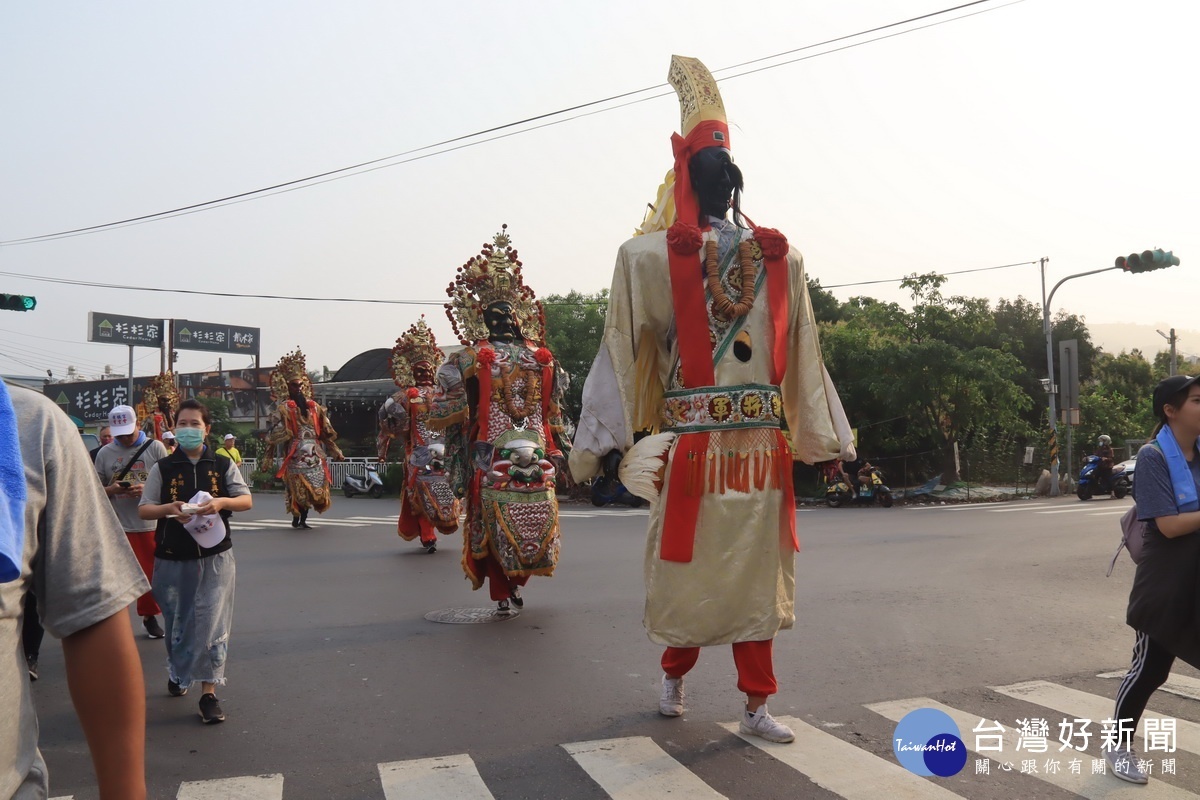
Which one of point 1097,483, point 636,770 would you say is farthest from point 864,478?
point 636,770

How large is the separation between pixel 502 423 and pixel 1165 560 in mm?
4935

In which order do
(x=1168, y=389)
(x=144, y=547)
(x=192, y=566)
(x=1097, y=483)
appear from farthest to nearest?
(x=1097, y=483)
(x=144, y=547)
(x=192, y=566)
(x=1168, y=389)

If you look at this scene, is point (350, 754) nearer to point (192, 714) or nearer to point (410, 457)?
point (192, 714)

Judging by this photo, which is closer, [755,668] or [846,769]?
[846,769]

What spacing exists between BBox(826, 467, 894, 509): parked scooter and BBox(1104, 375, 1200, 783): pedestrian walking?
57.1ft

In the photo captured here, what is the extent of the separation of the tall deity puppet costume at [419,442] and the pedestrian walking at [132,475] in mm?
3963

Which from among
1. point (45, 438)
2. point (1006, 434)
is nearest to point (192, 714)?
point (45, 438)

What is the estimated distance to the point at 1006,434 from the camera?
92.5ft

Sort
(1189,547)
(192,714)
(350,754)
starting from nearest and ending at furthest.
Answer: (1189,547)
(350,754)
(192,714)

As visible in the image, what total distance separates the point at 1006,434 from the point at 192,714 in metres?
26.8

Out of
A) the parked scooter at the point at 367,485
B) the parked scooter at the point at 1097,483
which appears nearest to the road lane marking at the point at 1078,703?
the parked scooter at the point at 1097,483

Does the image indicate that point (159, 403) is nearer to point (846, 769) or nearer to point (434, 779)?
point (434, 779)

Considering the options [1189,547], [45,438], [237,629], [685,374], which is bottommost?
[237,629]

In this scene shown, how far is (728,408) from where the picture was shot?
4.59m
